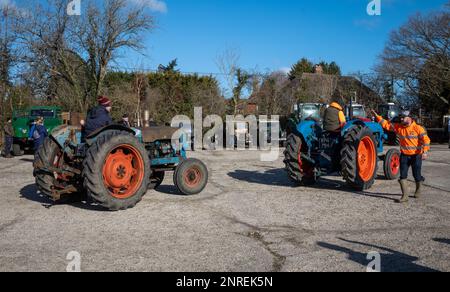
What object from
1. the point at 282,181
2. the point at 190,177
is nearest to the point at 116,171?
the point at 190,177

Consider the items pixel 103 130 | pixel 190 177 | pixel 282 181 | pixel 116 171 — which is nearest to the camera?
pixel 116 171

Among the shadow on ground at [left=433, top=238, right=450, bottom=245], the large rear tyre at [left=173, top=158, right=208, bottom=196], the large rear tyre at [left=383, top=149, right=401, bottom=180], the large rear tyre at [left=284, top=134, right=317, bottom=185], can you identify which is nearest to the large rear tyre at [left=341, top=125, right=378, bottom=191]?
the large rear tyre at [left=284, top=134, right=317, bottom=185]

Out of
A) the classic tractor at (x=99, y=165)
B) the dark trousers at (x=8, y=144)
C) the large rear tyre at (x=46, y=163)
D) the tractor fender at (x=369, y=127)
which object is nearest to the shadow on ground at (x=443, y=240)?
the tractor fender at (x=369, y=127)

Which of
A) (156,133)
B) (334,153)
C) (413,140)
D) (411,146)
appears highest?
(156,133)

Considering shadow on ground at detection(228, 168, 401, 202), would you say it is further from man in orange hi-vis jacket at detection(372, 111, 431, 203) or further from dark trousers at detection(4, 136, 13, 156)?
dark trousers at detection(4, 136, 13, 156)

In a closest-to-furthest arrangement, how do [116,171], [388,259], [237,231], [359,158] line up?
[388,259]
[237,231]
[116,171]
[359,158]

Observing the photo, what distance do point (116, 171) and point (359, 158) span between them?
189 inches

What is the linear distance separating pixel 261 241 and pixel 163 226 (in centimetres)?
148

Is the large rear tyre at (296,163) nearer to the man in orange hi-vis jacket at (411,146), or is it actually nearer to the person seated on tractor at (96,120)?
the man in orange hi-vis jacket at (411,146)

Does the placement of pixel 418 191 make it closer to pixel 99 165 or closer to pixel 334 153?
pixel 334 153

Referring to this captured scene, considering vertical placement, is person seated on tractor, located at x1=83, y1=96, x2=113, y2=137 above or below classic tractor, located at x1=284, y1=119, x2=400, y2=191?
above

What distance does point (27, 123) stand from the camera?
1803 centimetres

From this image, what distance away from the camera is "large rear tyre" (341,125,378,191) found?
323 inches

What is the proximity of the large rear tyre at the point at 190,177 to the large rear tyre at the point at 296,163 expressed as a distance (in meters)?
1.86
